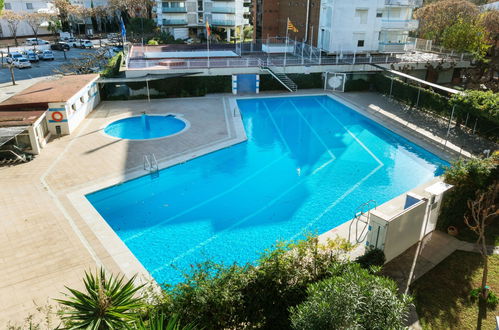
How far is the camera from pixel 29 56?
162ft

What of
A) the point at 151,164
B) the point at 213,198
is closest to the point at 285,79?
the point at 151,164

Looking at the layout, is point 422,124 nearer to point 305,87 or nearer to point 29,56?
point 305,87

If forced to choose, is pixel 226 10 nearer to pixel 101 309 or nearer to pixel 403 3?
pixel 403 3

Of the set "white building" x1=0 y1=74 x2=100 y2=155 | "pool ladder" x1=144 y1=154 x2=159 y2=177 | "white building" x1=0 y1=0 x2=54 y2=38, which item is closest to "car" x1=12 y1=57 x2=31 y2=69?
"white building" x1=0 y1=74 x2=100 y2=155

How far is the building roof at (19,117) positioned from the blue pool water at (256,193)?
6.86 metres

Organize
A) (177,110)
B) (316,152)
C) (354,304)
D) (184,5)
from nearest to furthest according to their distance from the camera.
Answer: (354,304), (316,152), (177,110), (184,5)

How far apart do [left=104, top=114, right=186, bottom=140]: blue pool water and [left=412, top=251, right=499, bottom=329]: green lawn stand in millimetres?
18726

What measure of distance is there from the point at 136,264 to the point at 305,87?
28.2m

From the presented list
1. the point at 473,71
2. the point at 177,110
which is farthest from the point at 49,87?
the point at 473,71

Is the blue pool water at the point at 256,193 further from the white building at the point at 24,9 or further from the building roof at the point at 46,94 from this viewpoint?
the white building at the point at 24,9

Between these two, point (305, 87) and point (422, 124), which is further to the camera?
point (305, 87)

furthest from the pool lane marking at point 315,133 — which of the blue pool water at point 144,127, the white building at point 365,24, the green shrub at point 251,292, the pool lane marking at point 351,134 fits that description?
the green shrub at point 251,292

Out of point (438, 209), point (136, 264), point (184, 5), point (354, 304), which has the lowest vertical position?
point (136, 264)

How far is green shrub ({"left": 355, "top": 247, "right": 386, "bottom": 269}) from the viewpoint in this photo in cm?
1045
